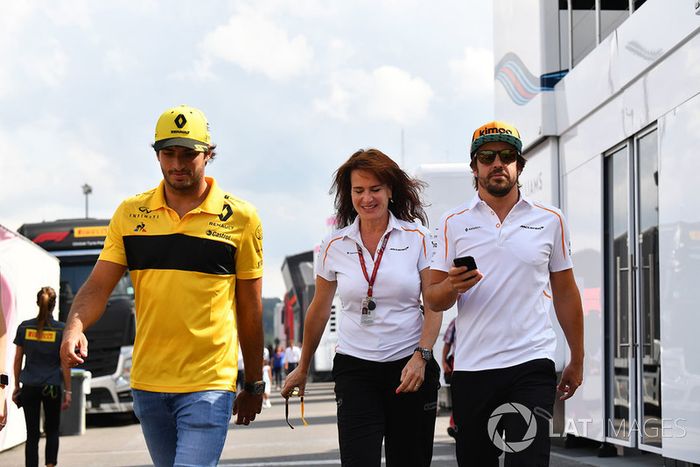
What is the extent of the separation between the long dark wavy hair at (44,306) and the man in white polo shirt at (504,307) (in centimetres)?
656

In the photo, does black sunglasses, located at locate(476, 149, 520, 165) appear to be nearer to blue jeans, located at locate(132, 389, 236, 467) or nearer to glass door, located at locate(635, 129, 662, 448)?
blue jeans, located at locate(132, 389, 236, 467)

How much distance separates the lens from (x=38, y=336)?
11555mm

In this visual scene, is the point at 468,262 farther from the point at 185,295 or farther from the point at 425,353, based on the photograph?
the point at 185,295

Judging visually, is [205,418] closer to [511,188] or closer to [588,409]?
[511,188]

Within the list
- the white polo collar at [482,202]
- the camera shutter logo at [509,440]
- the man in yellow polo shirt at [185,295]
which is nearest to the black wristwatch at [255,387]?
the man in yellow polo shirt at [185,295]

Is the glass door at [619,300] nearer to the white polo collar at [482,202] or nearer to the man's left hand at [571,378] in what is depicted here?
the man's left hand at [571,378]

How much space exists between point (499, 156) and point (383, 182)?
70cm

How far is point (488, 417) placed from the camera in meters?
5.45

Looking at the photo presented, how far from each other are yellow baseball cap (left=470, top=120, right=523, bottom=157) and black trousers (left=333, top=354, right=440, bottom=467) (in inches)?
41.1

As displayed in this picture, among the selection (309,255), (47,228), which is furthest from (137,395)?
(309,255)

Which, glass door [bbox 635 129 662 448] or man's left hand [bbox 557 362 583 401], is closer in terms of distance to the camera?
man's left hand [bbox 557 362 583 401]

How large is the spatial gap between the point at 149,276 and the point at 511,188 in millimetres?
1773

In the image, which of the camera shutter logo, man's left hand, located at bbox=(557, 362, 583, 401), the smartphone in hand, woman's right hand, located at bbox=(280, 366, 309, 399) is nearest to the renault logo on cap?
the smartphone in hand

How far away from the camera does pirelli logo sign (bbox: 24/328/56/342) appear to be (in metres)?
11.5
